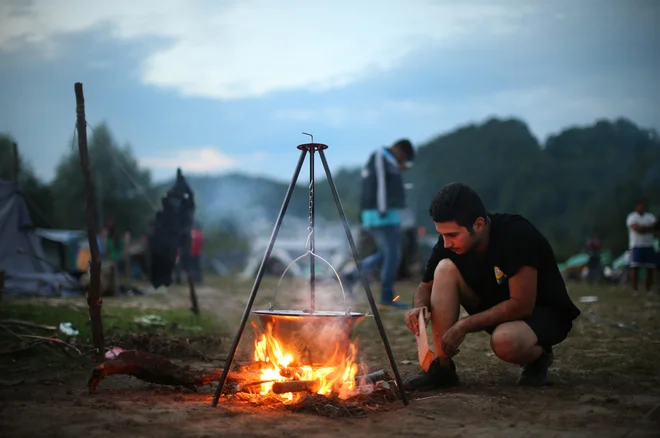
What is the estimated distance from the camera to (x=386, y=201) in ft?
29.1

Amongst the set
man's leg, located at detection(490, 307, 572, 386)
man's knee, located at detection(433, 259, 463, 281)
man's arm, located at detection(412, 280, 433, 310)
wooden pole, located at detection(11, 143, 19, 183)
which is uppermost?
wooden pole, located at detection(11, 143, 19, 183)

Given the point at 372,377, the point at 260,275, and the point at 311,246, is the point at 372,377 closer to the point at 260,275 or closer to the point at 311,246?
the point at 311,246

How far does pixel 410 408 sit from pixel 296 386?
2.27ft

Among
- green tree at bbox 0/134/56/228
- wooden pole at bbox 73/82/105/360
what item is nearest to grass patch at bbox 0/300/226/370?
wooden pole at bbox 73/82/105/360

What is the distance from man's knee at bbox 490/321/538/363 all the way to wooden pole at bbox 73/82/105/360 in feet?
10.6

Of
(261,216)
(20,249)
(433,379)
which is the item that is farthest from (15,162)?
(261,216)

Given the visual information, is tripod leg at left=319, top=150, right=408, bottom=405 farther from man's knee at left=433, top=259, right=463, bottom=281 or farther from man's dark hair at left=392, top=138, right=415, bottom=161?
man's dark hair at left=392, top=138, right=415, bottom=161

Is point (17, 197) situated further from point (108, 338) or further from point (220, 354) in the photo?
point (220, 354)

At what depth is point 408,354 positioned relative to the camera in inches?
216

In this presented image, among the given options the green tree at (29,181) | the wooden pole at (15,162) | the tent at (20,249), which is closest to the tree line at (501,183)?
the green tree at (29,181)

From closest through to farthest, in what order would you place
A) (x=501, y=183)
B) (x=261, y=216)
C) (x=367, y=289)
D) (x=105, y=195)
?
(x=367, y=289) < (x=501, y=183) < (x=261, y=216) < (x=105, y=195)

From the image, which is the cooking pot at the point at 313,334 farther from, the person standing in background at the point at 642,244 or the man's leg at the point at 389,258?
the person standing in background at the point at 642,244

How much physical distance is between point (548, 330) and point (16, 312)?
577 centimetres

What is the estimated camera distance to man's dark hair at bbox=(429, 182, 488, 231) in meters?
3.54
